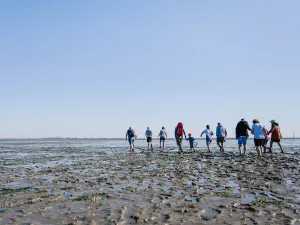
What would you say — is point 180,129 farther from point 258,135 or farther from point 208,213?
point 208,213

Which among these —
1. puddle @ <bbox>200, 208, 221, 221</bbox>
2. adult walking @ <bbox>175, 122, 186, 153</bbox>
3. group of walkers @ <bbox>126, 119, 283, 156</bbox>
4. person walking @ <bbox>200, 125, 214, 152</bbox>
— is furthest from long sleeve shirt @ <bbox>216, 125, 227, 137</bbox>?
puddle @ <bbox>200, 208, 221, 221</bbox>

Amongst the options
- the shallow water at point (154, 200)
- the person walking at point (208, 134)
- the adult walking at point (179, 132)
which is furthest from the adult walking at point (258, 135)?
the shallow water at point (154, 200)

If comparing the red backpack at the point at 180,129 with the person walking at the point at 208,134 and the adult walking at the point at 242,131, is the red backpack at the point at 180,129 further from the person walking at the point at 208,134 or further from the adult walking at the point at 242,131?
the adult walking at the point at 242,131

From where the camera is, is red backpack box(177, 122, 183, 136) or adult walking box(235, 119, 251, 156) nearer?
adult walking box(235, 119, 251, 156)

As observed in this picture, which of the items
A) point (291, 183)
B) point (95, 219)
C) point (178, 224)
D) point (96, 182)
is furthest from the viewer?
point (96, 182)

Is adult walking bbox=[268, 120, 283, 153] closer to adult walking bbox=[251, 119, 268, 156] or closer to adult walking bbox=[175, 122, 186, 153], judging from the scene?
adult walking bbox=[251, 119, 268, 156]

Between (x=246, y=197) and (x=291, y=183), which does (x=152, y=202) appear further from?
(x=291, y=183)

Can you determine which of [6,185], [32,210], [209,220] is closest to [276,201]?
[209,220]

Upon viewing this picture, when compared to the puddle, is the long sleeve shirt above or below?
above

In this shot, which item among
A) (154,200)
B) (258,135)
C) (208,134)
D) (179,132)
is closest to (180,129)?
(179,132)

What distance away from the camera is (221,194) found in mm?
7363

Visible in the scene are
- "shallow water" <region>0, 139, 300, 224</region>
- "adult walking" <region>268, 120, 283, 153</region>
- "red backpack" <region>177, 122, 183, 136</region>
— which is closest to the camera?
"shallow water" <region>0, 139, 300, 224</region>

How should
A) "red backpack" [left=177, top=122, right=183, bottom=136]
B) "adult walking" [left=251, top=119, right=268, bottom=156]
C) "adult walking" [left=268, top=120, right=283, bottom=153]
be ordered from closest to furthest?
"adult walking" [left=251, top=119, right=268, bottom=156], "adult walking" [left=268, top=120, right=283, bottom=153], "red backpack" [left=177, top=122, right=183, bottom=136]

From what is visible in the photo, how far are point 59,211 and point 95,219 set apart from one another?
1.03 meters
